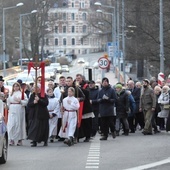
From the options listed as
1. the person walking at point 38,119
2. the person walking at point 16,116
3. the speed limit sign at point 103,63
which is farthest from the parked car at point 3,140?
the speed limit sign at point 103,63

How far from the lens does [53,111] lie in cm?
2231

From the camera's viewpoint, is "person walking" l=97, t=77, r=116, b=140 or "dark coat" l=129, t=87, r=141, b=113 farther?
"dark coat" l=129, t=87, r=141, b=113

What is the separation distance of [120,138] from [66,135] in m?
2.60

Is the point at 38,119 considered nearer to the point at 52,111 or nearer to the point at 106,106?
the point at 52,111

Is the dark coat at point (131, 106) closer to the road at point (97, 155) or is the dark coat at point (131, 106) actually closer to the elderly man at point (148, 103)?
the elderly man at point (148, 103)

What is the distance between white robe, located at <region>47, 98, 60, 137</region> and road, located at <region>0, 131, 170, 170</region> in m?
0.35

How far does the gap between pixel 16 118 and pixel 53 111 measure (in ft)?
3.68

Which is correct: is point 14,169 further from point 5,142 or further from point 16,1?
point 16,1

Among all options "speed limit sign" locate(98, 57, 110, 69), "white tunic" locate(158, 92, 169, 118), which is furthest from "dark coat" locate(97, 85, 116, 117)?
"speed limit sign" locate(98, 57, 110, 69)

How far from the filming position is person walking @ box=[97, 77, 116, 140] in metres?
22.6

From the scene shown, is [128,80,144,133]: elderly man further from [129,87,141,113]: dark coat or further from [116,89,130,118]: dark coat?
[116,89,130,118]: dark coat

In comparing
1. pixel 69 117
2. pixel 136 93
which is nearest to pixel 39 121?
pixel 69 117

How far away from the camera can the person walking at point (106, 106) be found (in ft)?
74.1

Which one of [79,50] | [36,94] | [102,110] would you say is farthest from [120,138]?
[79,50]
